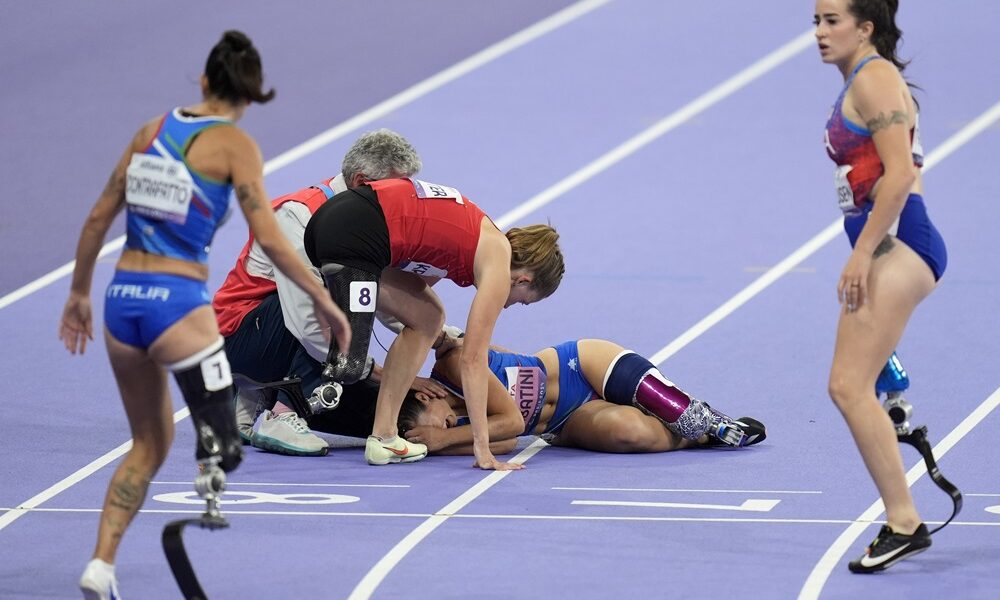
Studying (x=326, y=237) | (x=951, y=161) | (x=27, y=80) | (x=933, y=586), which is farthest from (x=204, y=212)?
(x=27, y=80)

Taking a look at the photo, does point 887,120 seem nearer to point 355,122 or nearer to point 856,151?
point 856,151

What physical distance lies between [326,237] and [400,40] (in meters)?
7.67

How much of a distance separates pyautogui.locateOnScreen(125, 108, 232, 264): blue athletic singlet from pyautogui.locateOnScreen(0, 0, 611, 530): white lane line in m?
1.61

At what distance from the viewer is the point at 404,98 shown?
40.5 feet

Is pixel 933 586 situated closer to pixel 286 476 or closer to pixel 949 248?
pixel 286 476

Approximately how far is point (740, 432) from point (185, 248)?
9.37 ft

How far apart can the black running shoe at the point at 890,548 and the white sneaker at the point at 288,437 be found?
249cm

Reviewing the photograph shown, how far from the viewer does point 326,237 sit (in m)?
6.32

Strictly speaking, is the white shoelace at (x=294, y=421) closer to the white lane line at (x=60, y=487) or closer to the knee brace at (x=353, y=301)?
the knee brace at (x=353, y=301)

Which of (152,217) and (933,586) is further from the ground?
(152,217)

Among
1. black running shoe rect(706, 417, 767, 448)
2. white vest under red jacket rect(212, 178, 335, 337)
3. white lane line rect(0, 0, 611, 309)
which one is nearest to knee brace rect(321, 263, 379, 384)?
white vest under red jacket rect(212, 178, 335, 337)

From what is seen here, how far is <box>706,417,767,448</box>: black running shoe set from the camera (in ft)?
21.5

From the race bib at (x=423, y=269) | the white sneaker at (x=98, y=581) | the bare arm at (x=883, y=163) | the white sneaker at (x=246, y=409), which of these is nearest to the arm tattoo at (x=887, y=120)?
the bare arm at (x=883, y=163)

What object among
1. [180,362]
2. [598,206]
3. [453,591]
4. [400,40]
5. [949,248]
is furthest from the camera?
[400,40]
